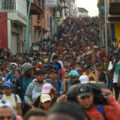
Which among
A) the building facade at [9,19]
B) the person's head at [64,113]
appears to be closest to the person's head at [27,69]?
the person's head at [64,113]

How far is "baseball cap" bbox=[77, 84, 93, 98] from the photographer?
4297mm

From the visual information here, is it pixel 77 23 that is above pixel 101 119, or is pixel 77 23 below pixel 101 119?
above

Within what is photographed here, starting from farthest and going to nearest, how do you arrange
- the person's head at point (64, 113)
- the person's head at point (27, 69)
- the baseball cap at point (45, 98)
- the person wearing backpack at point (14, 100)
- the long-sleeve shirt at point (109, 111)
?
the person's head at point (27, 69)
the person wearing backpack at point (14, 100)
the baseball cap at point (45, 98)
the long-sleeve shirt at point (109, 111)
the person's head at point (64, 113)

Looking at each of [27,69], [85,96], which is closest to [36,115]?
[85,96]

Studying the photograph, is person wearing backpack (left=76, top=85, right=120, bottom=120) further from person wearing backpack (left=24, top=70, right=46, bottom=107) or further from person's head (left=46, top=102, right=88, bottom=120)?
person wearing backpack (left=24, top=70, right=46, bottom=107)

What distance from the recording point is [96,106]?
4.50 meters

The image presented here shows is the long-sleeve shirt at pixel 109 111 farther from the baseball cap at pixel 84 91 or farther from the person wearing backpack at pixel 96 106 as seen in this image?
the baseball cap at pixel 84 91

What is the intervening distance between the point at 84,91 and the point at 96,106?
277 millimetres

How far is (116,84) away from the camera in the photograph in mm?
11664

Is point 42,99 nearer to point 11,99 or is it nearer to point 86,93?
point 11,99

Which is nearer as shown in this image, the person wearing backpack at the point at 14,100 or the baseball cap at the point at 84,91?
the baseball cap at the point at 84,91

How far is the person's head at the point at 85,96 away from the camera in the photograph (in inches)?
169

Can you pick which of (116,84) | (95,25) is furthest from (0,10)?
(95,25)

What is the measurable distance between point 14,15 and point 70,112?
26.5m
